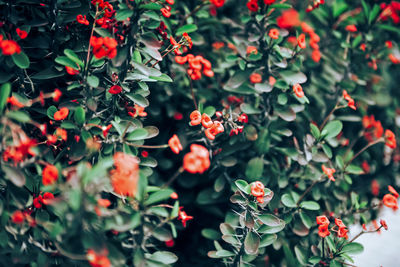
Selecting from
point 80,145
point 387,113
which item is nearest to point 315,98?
point 387,113

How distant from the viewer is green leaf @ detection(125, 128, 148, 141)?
1697 mm

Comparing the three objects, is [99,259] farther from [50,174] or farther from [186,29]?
[186,29]

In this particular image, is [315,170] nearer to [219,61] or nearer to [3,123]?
[219,61]

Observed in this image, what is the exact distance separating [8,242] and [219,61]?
6.04 feet

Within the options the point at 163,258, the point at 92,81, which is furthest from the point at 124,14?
the point at 163,258

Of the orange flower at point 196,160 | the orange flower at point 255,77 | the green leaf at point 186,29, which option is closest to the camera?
the orange flower at point 196,160

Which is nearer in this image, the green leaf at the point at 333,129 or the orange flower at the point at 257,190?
the orange flower at the point at 257,190

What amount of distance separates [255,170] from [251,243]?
1.64ft

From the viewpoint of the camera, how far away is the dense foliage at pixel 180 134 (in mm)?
1487

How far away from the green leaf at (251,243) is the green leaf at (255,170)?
406 mm

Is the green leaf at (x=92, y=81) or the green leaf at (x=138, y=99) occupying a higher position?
the green leaf at (x=92, y=81)

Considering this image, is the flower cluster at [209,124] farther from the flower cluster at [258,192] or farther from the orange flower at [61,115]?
the orange flower at [61,115]

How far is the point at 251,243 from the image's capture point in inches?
72.4

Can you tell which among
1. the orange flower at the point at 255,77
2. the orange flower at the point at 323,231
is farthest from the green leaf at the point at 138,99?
the orange flower at the point at 323,231
